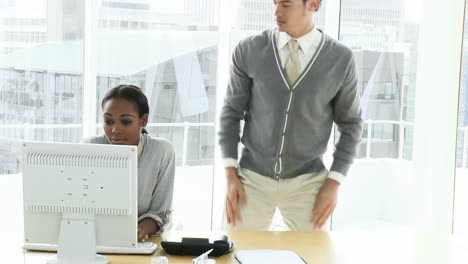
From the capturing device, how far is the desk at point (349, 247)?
1.94 meters

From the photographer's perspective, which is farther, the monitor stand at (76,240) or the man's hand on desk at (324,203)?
the man's hand on desk at (324,203)

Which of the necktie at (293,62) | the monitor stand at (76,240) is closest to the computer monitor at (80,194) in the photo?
the monitor stand at (76,240)

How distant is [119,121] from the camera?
217 centimetres

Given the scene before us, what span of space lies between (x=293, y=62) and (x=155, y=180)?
2.63ft

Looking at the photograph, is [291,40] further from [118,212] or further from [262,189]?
[118,212]

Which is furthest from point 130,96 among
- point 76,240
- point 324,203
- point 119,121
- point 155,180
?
point 324,203

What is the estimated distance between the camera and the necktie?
257 cm

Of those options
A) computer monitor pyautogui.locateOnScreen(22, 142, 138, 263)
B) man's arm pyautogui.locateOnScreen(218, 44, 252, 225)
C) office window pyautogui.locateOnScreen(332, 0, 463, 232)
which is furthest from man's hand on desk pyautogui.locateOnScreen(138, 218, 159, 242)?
office window pyautogui.locateOnScreen(332, 0, 463, 232)

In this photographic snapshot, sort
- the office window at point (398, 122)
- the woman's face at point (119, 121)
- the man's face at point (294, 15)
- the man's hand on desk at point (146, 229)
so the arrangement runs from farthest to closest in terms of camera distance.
Result: the office window at point (398, 122)
the man's face at point (294, 15)
the woman's face at point (119, 121)
the man's hand on desk at point (146, 229)

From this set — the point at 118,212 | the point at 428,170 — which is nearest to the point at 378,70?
the point at 428,170

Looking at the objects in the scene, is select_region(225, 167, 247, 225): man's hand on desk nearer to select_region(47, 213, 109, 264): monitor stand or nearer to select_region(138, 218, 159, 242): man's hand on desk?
select_region(138, 218, 159, 242): man's hand on desk

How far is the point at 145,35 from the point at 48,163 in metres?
1.90

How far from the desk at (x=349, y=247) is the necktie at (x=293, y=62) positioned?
2.22 feet

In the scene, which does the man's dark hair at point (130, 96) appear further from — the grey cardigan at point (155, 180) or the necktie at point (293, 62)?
the necktie at point (293, 62)
